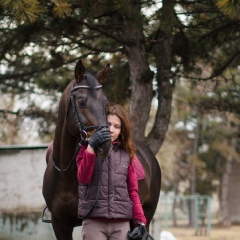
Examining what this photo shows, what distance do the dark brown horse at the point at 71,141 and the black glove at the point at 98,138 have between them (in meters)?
0.04

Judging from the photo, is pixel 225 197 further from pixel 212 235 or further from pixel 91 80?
pixel 91 80

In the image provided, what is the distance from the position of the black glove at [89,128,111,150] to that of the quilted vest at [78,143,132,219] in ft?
1.04

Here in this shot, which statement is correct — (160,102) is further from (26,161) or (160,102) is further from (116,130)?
(116,130)

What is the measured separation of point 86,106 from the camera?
17.5 feet

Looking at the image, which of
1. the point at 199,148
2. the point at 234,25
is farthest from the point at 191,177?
the point at 234,25

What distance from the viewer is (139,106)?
9359mm

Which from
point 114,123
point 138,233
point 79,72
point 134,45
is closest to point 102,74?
point 79,72

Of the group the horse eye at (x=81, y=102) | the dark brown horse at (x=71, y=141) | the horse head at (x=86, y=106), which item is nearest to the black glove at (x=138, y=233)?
the dark brown horse at (x=71, y=141)

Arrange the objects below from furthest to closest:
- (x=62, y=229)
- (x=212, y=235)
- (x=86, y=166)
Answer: (x=212, y=235)
(x=62, y=229)
(x=86, y=166)

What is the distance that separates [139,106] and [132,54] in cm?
75

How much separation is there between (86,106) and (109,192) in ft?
2.41

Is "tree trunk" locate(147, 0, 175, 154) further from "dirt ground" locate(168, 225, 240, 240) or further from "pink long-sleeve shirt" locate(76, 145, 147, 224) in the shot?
"dirt ground" locate(168, 225, 240, 240)

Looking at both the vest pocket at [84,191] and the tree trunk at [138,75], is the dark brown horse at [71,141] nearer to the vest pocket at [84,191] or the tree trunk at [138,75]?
the vest pocket at [84,191]

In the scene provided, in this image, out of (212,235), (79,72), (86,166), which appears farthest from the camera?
(212,235)
